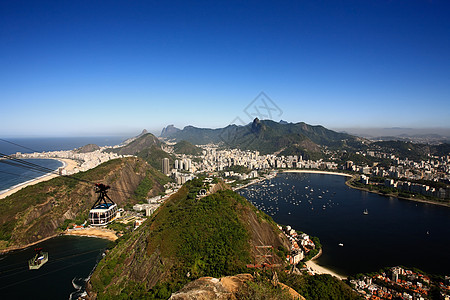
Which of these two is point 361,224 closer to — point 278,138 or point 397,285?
point 397,285

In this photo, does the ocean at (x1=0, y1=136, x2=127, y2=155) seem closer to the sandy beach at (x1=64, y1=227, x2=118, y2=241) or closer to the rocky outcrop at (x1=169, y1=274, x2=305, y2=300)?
the sandy beach at (x1=64, y1=227, x2=118, y2=241)

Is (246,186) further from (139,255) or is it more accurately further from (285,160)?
(139,255)

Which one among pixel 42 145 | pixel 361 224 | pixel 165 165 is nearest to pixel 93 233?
pixel 361 224

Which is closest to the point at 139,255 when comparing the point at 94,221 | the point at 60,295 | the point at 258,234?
the point at 60,295

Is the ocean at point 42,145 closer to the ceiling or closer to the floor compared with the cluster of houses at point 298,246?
closer to the ceiling

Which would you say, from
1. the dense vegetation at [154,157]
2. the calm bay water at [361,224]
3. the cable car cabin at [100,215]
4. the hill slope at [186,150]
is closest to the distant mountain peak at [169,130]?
the hill slope at [186,150]

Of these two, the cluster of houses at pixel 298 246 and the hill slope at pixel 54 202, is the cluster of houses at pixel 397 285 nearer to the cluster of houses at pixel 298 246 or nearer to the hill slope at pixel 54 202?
the cluster of houses at pixel 298 246
